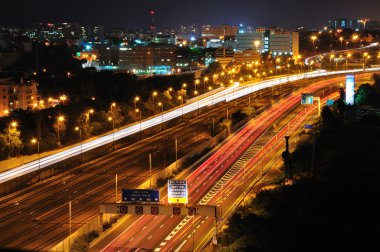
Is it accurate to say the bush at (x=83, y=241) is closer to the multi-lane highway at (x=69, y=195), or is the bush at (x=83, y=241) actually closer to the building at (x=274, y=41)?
the multi-lane highway at (x=69, y=195)

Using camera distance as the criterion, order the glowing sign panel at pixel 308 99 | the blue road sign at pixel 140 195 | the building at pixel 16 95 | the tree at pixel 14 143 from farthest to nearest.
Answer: the building at pixel 16 95 → the glowing sign panel at pixel 308 99 → the tree at pixel 14 143 → the blue road sign at pixel 140 195

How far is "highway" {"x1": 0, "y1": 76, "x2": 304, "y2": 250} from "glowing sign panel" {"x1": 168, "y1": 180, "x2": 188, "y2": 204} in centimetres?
485

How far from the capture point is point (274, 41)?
424 ft

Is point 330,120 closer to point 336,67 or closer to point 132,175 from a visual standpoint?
point 132,175

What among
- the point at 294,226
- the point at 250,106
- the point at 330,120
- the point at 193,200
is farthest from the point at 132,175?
the point at 250,106

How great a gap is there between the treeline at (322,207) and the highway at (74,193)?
759 cm

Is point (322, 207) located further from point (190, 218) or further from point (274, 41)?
point (274, 41)

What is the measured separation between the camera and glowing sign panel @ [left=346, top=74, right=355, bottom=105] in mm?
46312

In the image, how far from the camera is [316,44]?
125 m

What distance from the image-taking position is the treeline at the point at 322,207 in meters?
18.1

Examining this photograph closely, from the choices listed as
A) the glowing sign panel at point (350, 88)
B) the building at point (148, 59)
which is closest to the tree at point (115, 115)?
the glowing sign panel at point (350, 88)

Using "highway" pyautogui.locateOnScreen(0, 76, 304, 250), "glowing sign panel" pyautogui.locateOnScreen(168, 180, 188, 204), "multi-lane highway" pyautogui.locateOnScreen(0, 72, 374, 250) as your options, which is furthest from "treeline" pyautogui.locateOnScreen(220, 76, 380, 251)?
"highway" pyautogui.locateOnScreen(0, 76, 304, 250)

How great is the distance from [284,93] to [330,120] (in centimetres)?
2426

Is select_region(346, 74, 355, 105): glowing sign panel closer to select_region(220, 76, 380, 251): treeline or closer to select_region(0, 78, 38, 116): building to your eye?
select_region(220, 76, 380, 251): treeline
